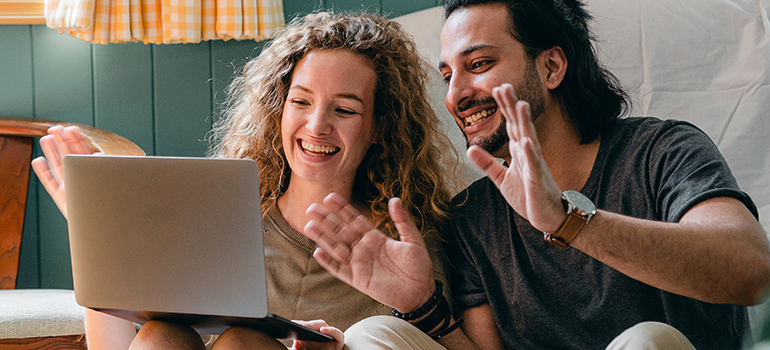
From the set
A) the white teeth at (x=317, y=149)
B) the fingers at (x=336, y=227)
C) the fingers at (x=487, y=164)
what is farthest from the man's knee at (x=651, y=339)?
the white teeth at (x=317, y=149)

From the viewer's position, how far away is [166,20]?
1.65 metres

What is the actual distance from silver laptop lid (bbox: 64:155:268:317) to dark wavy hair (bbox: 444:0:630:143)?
0.69 meters

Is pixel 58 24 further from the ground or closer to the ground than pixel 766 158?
further from the ground

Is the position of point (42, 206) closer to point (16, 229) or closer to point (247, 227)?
point (16, 229)

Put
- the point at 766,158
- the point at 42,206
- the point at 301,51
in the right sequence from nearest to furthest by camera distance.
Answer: the point at 301,51
the point at 766,158
the point at 42,206

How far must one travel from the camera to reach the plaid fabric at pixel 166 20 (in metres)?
1.63

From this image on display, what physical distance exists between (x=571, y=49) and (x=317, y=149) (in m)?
0.54

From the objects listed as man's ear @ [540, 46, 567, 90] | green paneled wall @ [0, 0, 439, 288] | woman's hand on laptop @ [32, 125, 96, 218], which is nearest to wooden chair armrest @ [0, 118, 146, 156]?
green paneled wall @ [0, 0, 439, 288]

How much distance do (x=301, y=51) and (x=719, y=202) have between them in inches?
32.2

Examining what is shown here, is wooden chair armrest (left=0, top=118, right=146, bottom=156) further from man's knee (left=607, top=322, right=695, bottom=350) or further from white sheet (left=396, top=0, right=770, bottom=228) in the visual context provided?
man's knee (left=607, top=322, right=695, bottom=350)

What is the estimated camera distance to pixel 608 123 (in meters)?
1.24

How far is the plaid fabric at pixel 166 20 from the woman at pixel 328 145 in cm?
23

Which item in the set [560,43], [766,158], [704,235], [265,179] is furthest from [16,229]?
[766,158]

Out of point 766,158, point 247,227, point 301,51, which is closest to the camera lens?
point 247,227
